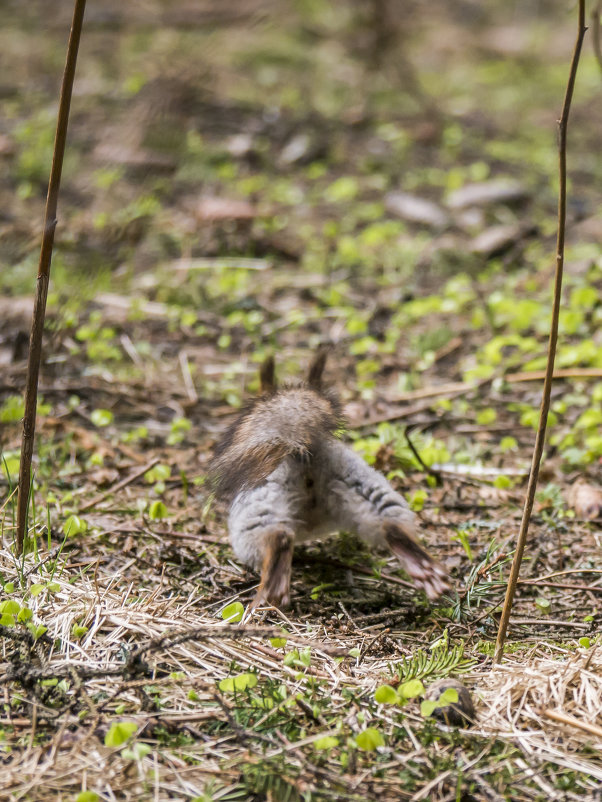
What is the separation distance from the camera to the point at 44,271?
2256 mm

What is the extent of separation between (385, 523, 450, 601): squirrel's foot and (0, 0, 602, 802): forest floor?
0.46 feet

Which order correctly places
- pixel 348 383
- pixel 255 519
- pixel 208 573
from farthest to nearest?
pixel 348 383 < pixel 208 573 < pixel 255 519

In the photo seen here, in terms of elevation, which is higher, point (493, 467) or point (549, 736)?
point (549, 736)

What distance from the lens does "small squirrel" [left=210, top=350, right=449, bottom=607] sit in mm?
2416

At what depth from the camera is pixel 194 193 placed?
20.0ft

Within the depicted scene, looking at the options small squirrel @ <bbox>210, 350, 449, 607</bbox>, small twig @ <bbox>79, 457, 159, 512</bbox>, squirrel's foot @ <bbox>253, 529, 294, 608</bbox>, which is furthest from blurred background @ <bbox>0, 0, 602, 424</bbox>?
squirrel's foot @ <bbox>253, 529, 294, 608</bbox>

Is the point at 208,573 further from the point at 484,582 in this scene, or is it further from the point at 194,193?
the point at 194,193

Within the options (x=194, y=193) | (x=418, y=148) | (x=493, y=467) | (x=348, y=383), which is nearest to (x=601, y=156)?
(x=418, y=148)

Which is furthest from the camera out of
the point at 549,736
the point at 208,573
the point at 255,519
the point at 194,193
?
the point at 194,193

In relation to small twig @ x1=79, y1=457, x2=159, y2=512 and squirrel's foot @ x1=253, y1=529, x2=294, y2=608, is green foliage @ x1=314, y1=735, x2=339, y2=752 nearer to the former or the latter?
squirrel's foot @ x1=253, y1=529, x2=294, y2=608

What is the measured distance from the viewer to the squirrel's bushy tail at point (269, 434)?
2527 millimetres

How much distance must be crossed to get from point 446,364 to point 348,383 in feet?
1.77

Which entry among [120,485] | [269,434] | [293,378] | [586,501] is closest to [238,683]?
[269,434]

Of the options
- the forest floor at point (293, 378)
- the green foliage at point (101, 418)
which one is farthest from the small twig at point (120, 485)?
the green foliage at point (101, 418)
